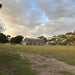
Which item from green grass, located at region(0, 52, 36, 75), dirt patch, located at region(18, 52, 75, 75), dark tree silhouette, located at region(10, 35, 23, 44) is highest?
dark tree silhouette, located at region(10, 35, 23, 44)

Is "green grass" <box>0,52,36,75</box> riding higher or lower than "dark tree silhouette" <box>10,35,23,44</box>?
lower

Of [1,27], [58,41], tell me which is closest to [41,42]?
[58,41]

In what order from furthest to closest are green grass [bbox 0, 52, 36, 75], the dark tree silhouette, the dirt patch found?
the dark tree silhouette, the dirt patch, green grass [bbox 0, 52, 36, 75]

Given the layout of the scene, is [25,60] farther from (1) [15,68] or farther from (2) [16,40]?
(2) [16,40]

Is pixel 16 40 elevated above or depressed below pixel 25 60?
above

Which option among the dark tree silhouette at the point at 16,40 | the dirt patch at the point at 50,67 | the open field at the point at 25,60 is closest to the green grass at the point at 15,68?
the open field at the point at 25,60

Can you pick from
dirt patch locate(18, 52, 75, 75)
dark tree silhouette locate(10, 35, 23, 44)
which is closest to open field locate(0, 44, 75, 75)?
dirt patch locate(18, 52, 75, 75)

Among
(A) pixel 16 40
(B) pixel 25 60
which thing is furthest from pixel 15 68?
(A) pixel 16 40

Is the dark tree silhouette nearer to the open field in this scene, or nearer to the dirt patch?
the open field

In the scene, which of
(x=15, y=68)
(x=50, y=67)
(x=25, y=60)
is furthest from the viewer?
(x=25, y=60)

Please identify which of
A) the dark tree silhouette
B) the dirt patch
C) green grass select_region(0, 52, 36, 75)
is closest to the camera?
green grass select_region(0, 52, 36, 75)

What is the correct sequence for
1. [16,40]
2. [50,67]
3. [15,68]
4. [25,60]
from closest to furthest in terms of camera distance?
[15,68]
[50,67]
[25,60]
[16,40]

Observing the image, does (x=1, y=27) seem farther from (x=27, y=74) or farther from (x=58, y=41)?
(x=58, y=41)

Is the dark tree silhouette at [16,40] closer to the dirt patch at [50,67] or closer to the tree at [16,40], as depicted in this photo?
the tree at [16,40]
